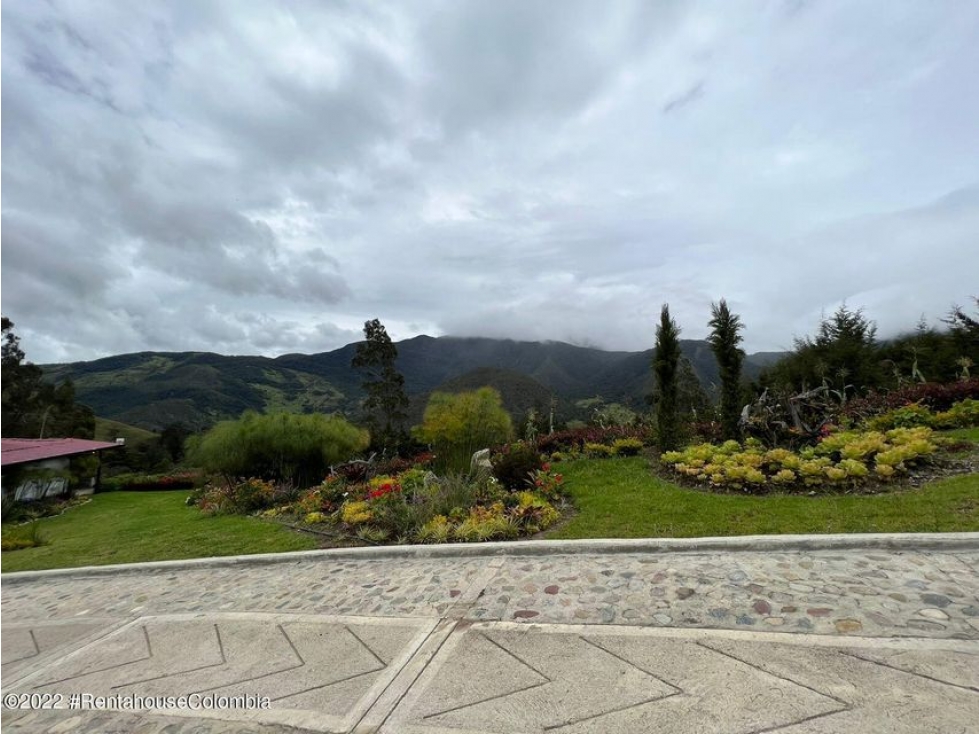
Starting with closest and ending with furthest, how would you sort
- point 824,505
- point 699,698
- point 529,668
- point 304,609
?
1. point 699,698
2. point 529,668
3. point 304,609
4. point 824,505

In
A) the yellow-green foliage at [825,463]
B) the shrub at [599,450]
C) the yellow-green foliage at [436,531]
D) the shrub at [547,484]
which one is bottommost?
the yellow-green foliage at [436,531]

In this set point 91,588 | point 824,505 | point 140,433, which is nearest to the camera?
point 824,505

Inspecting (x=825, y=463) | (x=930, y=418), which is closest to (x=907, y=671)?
(x=825, y=463)

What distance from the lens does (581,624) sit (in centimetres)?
386

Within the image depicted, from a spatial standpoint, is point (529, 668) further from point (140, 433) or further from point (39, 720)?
point (140, 433)

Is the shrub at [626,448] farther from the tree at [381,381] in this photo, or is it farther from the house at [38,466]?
the house at [38,466]

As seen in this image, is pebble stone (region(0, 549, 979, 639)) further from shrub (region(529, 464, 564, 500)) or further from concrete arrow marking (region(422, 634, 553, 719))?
shrub (region(529, 464, 564, 500))

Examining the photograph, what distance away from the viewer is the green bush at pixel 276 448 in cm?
1545

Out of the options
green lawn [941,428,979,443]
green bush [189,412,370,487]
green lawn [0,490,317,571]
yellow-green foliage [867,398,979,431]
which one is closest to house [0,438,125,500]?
green lawn [0,490,317,571]

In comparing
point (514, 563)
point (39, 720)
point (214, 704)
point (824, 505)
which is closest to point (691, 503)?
point (824, 505)

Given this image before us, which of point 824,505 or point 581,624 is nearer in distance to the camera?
point 581,624

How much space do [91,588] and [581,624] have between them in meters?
7.93

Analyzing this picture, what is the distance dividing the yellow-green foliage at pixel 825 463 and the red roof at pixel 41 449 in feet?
86.8

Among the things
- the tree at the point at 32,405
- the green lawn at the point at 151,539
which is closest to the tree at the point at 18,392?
the tree at the point at 32,405
